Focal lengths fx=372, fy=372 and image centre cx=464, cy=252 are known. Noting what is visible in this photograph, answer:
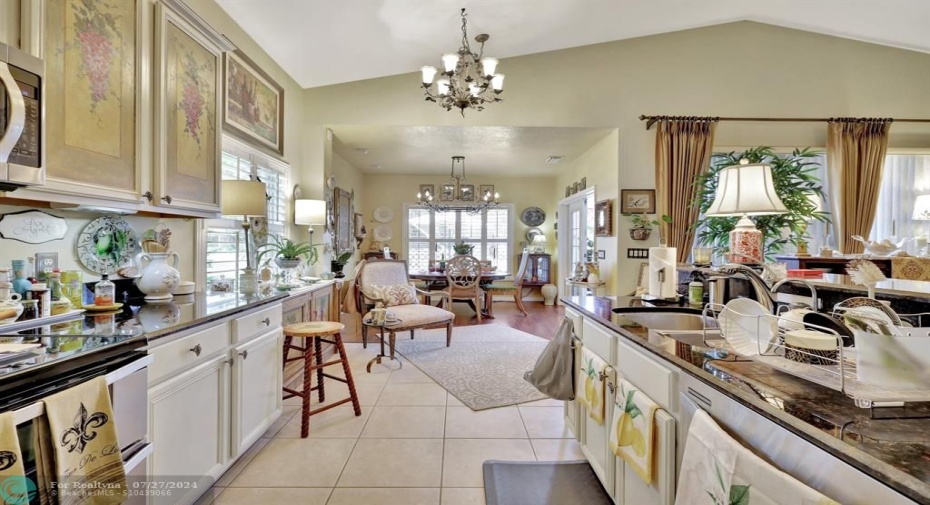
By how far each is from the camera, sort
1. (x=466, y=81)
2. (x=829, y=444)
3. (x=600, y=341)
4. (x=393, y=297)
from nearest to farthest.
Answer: (x=829, y=444) < (x=600, y=341) < (x=466, y=81) < (x=393, y=297)

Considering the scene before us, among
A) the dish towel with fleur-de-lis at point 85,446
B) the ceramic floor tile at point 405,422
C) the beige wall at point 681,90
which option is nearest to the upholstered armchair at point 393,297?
the ceramic floor tile at point 405,422

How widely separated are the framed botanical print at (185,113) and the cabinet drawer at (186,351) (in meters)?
0.67

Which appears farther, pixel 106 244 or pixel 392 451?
pixel 392 451

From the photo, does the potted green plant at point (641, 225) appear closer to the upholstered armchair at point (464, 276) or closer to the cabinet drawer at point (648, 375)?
the upholstered armchair at point (464, 276)

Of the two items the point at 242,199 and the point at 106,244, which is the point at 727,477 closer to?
the point at 106,244

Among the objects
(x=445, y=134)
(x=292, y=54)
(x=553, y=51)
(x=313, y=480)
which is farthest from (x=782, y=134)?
(x=313, y=480)

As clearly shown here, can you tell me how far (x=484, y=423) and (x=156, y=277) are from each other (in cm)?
200

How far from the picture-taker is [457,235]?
304 inches

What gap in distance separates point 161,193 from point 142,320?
2.06ft

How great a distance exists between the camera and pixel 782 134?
409 centimetres

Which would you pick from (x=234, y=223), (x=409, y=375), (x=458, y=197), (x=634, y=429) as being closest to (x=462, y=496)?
(x=634, y=429)

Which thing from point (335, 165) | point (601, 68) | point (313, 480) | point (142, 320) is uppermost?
point (601, 68)

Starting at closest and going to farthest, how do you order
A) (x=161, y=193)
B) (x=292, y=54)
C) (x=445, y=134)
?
(x=161, y=193) → (x=292, y=54) → (x=445, y=134)

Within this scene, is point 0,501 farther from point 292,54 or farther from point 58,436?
point 292,54
